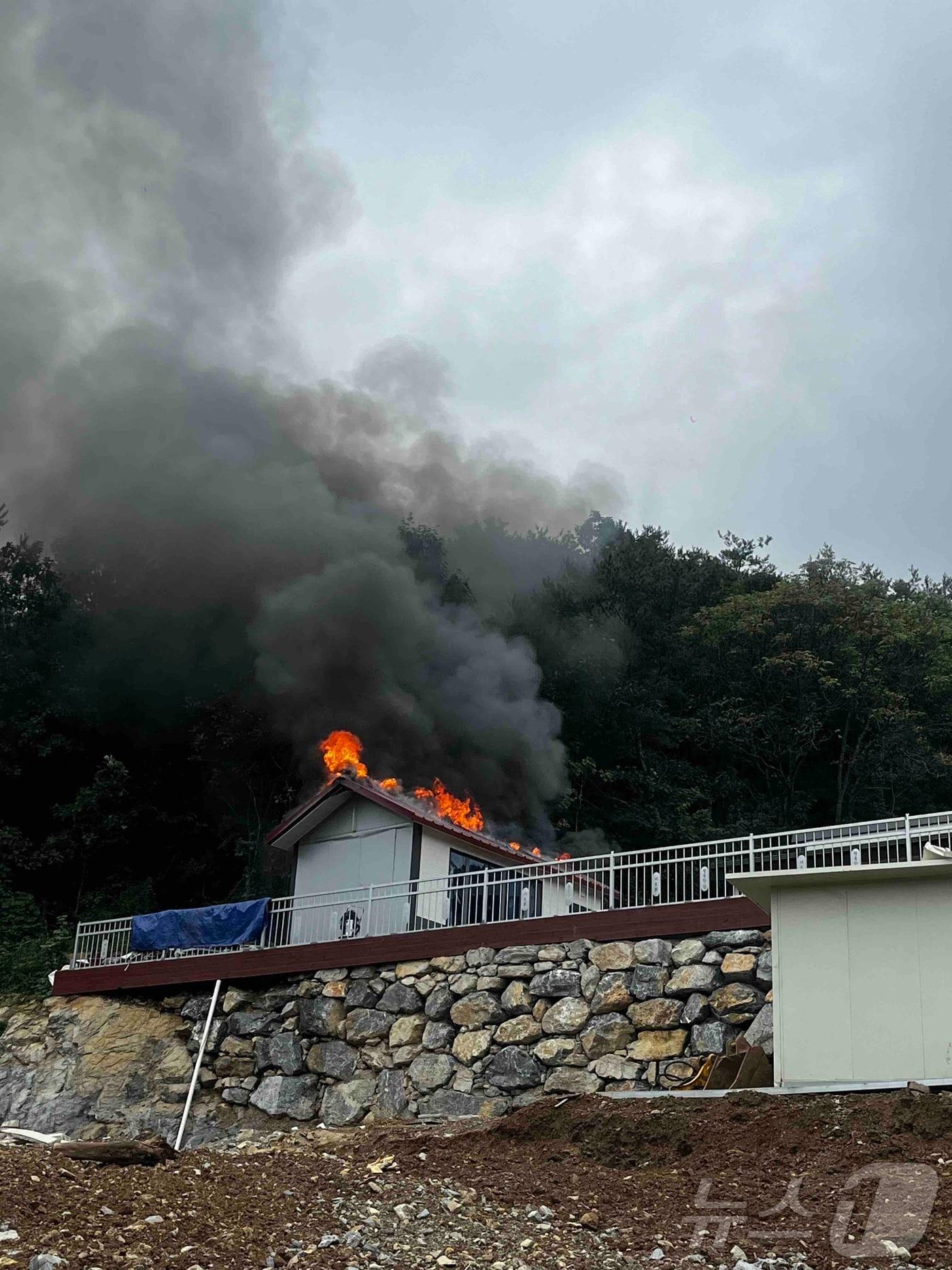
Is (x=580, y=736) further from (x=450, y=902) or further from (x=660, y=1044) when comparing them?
(x=660, y=1044)

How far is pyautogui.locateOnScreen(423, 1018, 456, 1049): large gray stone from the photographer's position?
18.1m

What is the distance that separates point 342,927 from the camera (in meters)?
21.7

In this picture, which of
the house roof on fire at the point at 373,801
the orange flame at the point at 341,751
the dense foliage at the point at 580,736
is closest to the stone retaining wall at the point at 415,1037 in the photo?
the house roof on fire at the point at 373,801

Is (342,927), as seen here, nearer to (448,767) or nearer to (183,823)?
(448,767)

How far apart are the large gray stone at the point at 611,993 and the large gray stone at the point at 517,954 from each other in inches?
44.0

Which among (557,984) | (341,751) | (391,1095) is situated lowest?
(391,1095)

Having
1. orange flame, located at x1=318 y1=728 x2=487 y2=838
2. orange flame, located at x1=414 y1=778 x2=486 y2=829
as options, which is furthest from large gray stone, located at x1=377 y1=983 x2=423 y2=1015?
orange flame, located at x1=414 y1=778 x2=486 y2=829

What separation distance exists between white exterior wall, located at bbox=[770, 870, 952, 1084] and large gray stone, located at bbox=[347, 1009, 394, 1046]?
7457 mm

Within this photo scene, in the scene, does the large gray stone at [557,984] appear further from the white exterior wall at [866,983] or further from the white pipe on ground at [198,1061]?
the white pipe on ground at [198,1061]

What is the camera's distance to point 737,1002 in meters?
15.9

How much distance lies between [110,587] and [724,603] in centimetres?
1701

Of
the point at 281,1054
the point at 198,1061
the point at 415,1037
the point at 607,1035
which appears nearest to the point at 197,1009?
the point at 198,1061

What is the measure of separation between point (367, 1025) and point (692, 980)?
5.26 meters

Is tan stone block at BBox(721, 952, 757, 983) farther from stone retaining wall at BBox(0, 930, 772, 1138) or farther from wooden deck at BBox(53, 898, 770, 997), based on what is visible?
wooden deck at BBox(53, 898, 770, 997)
